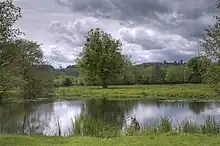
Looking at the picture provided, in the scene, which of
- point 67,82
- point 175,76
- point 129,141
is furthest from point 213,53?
point 175,76

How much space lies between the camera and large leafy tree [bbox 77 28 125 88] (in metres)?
84.0

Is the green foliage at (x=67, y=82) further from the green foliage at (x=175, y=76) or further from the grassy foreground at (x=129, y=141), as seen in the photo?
the grassy foreground at (x=129, y=141)

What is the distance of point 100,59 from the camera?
83.9m

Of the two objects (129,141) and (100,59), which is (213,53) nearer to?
(129,141)

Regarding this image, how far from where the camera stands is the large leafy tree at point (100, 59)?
3307 inches

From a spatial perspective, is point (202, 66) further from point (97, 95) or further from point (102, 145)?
point (97, 95)

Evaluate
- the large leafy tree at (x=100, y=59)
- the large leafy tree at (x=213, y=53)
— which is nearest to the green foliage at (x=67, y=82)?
the large leafy tree at (x=100, y=59)

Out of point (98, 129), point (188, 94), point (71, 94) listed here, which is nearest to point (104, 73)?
point (71, 94)

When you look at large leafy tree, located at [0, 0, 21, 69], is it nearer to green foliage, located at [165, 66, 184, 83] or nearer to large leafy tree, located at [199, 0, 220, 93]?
large leafy tree, located at [199, 0, 220, 93]

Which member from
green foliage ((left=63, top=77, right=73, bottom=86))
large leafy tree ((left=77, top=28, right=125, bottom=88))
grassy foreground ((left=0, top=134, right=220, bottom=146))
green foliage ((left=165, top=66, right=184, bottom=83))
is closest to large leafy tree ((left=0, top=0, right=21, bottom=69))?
grassy foreground ((left=0, top=134, right=220, bottom=146))

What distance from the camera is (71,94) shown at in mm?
76625

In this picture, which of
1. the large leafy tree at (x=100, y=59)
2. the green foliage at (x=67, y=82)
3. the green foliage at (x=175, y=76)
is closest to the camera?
the large leafy tree at (x=100, y=59)

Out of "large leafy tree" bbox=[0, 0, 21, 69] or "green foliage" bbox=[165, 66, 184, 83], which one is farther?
"green foliage" bbox=[165, 66, 184, 83]

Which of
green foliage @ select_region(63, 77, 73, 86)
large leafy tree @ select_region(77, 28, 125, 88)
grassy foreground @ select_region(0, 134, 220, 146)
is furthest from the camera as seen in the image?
green foliage @ select_region(63, 77, 73, 86)
